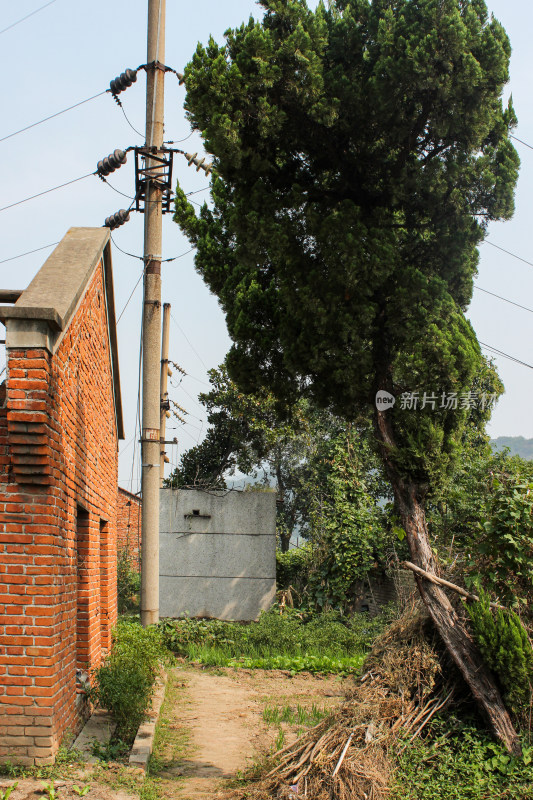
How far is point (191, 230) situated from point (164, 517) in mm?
7437

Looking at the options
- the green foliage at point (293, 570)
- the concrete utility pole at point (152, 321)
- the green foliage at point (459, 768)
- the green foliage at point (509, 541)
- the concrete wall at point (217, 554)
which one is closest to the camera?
the green foliage at point (459, 768)

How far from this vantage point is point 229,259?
30.0ft

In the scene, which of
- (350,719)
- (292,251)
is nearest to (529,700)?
(350,719)

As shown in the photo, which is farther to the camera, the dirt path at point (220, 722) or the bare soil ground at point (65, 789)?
the dirt path at point (220, 722)

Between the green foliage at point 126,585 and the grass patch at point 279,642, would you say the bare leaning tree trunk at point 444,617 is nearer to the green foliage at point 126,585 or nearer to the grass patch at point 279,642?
the grass patch at point 279,642

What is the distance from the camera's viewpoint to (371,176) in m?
6.67

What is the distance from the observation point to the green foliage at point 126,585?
15.9 meters

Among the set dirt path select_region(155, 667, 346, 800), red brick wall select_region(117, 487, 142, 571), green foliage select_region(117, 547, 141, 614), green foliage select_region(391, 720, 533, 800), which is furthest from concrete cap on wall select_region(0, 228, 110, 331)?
red brick wall select_region(117, 487, 142, 571)

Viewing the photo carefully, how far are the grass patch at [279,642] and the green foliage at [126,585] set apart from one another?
314cm

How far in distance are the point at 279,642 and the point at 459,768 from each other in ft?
23.2

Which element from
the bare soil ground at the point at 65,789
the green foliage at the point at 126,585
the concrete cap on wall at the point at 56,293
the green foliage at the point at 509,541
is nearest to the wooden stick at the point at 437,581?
the green foliage at the point at 509,541

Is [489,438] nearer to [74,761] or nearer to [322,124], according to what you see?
[322,124]

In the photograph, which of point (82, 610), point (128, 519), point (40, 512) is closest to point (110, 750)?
point (82, 610)

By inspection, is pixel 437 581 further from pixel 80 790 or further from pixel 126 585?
pixel 126 585
